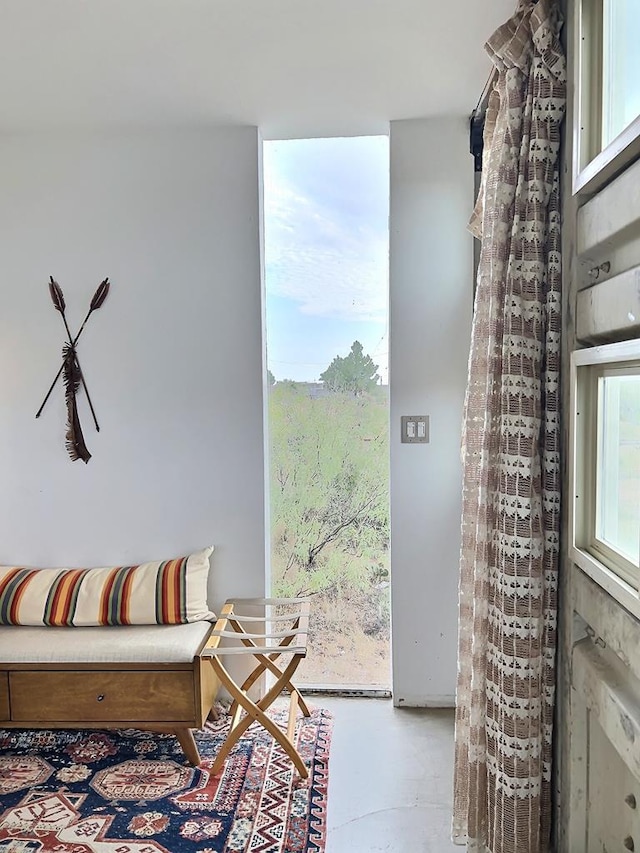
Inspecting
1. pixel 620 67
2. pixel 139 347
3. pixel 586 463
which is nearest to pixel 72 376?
pixel 139 347

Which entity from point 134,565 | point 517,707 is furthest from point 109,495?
point 517,707

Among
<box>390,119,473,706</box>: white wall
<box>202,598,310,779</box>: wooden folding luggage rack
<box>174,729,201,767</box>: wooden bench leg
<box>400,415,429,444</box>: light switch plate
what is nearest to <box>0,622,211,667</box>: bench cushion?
<box>202,598,310,779</box>: wooden folding luggage rack

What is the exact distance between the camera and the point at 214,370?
2551 millimetres

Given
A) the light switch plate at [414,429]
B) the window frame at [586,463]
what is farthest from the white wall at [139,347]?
the window frame at [586,463]

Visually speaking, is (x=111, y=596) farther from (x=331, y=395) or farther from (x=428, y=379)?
(x=428, y=379)

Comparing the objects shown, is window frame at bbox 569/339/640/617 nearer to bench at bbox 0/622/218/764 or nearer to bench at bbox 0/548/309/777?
bench at bbox 0/548/309/777

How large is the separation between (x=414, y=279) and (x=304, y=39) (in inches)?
37.6

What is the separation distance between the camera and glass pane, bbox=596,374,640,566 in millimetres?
1130

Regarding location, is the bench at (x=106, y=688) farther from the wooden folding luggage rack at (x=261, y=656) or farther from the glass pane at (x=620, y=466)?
the glass pane at (x=620, y=466)

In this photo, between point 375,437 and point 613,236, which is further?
point 375,437

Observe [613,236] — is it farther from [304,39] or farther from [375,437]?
[375,437]

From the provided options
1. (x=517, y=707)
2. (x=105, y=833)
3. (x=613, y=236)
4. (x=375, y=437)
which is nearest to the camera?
(x=613, y=236)

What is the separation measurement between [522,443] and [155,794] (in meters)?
1.64

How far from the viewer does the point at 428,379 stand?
251cm
